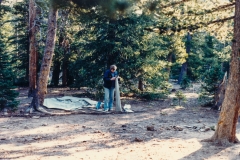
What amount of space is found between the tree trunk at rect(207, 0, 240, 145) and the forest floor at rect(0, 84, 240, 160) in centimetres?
32

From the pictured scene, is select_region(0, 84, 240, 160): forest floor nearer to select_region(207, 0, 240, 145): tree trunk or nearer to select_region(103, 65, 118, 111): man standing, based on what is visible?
select_region(207, 0, 240, 145): tree trunk

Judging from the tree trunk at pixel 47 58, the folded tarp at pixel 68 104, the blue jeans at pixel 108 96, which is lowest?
the folded tarp at pixel 68 104

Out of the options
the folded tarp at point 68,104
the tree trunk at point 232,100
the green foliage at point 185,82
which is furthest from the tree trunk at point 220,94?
the green foliage at point 185,82

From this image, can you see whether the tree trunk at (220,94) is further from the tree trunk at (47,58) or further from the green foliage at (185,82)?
the green foliage at (185,82)

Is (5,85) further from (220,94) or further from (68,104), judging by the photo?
(220,94)

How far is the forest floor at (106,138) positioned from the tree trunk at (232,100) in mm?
321

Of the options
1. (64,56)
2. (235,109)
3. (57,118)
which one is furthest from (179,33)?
(64,56)

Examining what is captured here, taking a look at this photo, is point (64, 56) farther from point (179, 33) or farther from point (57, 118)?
point (179, 33)

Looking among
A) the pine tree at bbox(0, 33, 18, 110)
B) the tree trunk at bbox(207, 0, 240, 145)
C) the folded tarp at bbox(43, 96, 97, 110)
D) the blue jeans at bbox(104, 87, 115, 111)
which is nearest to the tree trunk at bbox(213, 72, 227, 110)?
the blue jeans at bbox(104, 87, 115, 111)

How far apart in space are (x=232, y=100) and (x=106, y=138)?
3.54 m

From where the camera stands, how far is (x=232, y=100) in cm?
708

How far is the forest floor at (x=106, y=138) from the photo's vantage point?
6.38 meters

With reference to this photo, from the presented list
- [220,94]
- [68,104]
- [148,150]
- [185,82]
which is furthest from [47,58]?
[185,82]

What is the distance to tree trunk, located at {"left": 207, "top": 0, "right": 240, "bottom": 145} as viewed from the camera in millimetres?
7012
